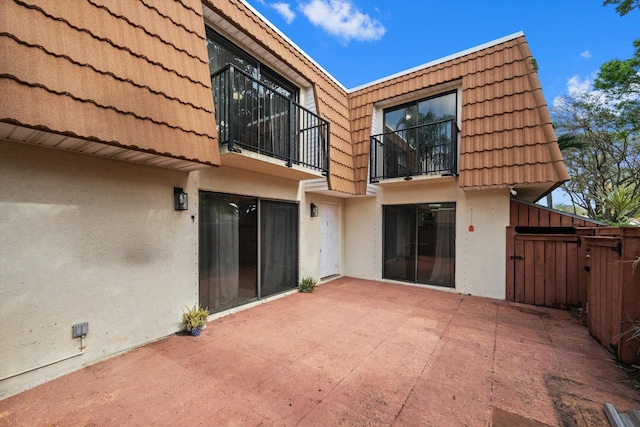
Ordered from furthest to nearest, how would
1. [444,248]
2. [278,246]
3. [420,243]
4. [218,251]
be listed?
[420,243] → [444,248] → [278,246] → [218,251]

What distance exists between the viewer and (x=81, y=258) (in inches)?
115

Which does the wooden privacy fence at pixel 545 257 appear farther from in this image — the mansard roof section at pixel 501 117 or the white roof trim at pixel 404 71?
the white roof trim at pixel 404 71

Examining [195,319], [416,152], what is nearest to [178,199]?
[195,319]

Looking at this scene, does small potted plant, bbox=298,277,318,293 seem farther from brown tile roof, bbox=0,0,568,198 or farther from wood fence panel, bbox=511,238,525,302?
wood fence panel, bbox=511,238,525,302

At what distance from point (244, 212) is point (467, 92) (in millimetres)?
5847

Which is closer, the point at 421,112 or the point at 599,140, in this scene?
the point at 421,112

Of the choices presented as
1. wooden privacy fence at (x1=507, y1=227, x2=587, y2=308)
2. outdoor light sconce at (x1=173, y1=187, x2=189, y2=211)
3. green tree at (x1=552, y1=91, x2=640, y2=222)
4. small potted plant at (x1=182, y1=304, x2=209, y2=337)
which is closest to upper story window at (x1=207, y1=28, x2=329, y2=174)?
outdoor light sconce at (x1=173, y1=187, x2=189, y2=211)

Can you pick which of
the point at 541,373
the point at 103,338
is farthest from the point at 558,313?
the point at 103,338

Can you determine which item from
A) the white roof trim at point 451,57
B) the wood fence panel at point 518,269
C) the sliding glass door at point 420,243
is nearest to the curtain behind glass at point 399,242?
the sliding glass door at point 420,243

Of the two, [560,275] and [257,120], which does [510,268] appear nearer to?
[560,275]

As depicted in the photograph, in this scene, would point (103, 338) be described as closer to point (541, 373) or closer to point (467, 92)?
point (541, 373)

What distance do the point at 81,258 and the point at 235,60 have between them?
4239 millimetres

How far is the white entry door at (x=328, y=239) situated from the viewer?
7.35m

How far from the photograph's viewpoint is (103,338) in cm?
308
